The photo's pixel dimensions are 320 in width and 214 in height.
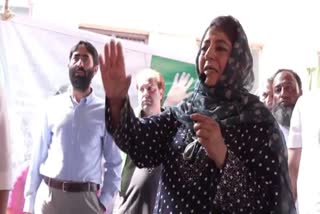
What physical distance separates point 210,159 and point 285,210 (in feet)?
0.77

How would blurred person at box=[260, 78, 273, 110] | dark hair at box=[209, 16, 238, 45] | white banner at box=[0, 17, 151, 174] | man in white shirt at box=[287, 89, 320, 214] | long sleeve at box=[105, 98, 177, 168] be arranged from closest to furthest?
long sleeve at box=[105, 98, 177, 168] → dark hair at box=[209, 16, 238, 45] → man in white shirt at box=[287, 89, 320, 214] → white banner at box=[0, 17, 151, 174] → blurred person at box=[260, 78, 273, 110]

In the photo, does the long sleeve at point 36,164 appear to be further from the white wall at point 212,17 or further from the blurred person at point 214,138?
the white wall at point 212,17

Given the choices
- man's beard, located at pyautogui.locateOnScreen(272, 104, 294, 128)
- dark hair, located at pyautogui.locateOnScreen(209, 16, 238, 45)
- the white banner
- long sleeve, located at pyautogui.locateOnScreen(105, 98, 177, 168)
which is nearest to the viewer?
long sleeve, located at pyautogui.locateOnScreen(105, 98, 177, 168)

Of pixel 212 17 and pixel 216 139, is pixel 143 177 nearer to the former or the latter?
pixel 216 139

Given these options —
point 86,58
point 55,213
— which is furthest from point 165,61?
point 55,213

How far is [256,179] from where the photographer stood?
1348 mm

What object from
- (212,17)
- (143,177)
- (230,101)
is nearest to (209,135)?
(230,101)

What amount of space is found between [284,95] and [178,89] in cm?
76

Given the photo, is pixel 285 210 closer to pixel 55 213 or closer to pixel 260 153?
pixel 260 153

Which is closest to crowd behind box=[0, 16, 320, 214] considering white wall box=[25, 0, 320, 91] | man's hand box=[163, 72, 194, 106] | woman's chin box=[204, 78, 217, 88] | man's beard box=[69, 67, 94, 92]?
woman's chin box=[204, 78, 217, 88]

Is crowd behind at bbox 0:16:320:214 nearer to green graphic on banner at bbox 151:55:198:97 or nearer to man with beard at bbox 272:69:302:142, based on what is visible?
man with beard at bbox 272:69:302:142

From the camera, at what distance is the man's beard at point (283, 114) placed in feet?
9.95

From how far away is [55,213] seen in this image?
254 cm

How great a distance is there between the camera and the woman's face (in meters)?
1.45
